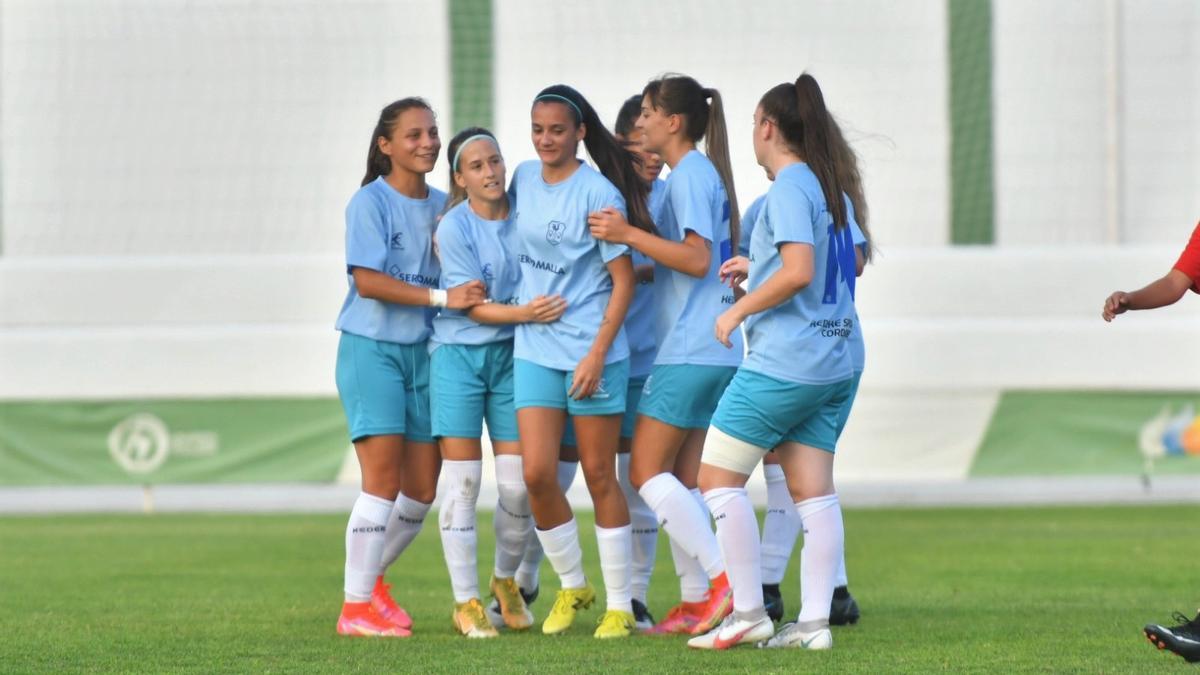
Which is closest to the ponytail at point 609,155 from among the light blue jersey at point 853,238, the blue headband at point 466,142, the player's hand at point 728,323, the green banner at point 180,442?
the blue headband at point 466,142

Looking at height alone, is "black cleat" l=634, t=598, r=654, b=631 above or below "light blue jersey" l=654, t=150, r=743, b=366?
below

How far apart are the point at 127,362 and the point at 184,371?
0.52 m

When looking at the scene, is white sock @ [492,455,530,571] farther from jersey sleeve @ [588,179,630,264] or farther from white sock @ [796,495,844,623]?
white sock @ [796,495,844,623]

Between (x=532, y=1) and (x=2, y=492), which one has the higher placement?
(x=532, y=1)

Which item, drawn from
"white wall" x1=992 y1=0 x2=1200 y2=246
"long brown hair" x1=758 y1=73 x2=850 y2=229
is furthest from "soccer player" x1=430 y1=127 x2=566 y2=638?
"white wall" x1=992 y1=0 x2=1200 y2=246

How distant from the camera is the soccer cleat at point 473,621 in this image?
5.24 metres

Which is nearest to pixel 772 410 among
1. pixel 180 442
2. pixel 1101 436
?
pixel 1101 436

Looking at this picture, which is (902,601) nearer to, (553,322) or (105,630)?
(553,322)

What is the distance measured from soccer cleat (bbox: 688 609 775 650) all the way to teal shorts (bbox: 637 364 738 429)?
63 centimetres

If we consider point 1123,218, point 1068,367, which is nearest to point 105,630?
point 1068,367

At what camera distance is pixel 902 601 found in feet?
20.7

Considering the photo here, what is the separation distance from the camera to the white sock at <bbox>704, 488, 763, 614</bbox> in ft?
15.8

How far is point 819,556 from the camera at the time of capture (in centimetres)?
476

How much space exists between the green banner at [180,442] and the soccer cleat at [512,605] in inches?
297
